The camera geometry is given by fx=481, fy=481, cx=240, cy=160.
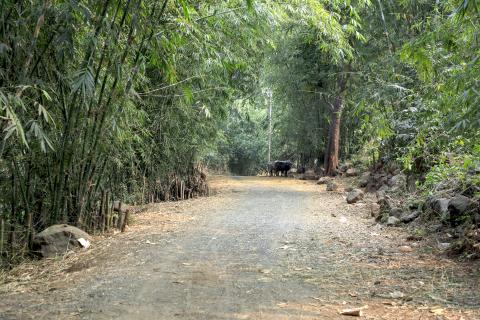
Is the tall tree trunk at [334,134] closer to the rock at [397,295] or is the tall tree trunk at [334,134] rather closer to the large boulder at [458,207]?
the large boulder at [458,207]

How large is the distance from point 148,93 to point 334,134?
332 inches

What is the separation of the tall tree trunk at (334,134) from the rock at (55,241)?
30.2 feet

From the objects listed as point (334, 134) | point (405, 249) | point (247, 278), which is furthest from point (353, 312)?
point (334, 134)

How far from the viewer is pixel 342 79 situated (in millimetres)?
12812

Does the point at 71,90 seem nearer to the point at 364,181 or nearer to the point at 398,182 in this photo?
the point at 398,182

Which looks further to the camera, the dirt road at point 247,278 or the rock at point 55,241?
the rock at point 55,241

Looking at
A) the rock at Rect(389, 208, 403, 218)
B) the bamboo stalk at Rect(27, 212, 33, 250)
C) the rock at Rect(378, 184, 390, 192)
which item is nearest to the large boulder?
the rock at Rect(389, 208, 403, 218)

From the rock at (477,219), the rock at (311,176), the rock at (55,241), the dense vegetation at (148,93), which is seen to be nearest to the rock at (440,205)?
the dense vegetation at (148,93)

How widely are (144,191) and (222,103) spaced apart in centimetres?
282

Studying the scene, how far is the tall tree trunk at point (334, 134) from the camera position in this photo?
508 inches

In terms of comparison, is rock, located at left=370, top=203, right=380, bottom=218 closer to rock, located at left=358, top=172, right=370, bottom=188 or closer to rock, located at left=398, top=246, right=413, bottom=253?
rock, located at left=398, top=246, right=413, bottom=253

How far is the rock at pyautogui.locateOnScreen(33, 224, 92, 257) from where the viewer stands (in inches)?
184

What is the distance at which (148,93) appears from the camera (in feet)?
20.1

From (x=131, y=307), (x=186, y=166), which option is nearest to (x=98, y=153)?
(x=131, y=307)
